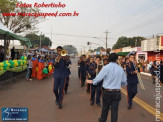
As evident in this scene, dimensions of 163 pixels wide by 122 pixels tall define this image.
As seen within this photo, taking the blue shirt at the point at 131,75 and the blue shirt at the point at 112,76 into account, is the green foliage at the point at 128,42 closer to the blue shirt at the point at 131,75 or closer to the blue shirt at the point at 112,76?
the blue shirt at the point at 131,75

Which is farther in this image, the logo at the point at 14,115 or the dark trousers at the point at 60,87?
the dark trousers at the point at 60,87

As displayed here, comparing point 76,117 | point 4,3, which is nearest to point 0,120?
point 76,117

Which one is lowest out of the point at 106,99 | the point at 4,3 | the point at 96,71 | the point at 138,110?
the point at 138,110

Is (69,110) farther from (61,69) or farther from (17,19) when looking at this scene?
(17,19)

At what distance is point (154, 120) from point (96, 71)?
2.49m

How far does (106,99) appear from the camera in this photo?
3604 mm

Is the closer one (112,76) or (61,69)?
(112,76)

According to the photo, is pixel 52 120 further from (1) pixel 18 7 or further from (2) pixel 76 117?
(1) pixel 18 7

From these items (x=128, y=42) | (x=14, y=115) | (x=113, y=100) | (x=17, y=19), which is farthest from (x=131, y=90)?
(x=128, y=42)

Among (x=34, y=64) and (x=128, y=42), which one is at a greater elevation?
(x=128, y=42)

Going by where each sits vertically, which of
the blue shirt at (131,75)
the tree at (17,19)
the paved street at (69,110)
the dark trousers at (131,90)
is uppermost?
the tree at (17,19)

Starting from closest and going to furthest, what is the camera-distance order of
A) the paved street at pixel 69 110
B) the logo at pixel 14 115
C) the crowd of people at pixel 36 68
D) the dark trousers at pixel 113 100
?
the dark trousers at pixel 113 100
the logo at pixel 14 115
the paved street at pixel 69 110
the crowd of people at pixel 36 68

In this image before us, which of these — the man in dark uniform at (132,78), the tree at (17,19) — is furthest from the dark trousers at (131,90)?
the tree at (17,19)

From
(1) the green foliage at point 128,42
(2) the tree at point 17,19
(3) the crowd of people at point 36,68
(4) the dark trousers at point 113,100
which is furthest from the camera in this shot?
(1) the green foliage at point 128,42
